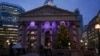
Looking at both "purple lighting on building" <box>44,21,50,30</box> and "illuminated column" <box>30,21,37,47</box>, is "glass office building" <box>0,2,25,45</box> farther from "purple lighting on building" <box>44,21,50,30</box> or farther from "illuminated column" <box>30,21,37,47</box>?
"purple lighting on building" <box>44,21,50,30</box>

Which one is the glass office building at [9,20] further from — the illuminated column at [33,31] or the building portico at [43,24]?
the illuminated column at [33,31]

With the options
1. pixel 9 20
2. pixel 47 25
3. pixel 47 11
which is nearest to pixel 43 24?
pixel 47 25

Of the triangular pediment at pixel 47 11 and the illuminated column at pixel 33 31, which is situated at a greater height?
the triangular pediment at pixel 47 11

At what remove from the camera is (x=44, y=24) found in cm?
6706

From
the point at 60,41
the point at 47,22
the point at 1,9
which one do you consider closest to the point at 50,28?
the point at 47,22

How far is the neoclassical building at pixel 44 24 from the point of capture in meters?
65.8

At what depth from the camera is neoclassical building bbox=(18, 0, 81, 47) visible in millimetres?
65812

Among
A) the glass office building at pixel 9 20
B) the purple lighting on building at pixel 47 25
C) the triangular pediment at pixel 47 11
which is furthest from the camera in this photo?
the glass office building at pixel 9 20

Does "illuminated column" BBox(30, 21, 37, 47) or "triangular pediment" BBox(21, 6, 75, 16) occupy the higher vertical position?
"triangular pediment" BBox(21, 6, 75, 16)

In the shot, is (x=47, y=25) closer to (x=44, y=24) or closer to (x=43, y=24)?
(x=44, y=24)

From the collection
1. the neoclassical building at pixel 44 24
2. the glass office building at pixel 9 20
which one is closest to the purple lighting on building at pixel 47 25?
the neoclassical building at pixel 44 24

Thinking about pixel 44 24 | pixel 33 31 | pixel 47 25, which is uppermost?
pixel 44 24

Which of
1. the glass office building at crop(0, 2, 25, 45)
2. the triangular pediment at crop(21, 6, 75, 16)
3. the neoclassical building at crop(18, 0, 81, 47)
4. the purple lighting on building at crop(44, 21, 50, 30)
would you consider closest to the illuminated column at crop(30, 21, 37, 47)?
the neoclassical building at crop(18, 0, 81, 47)

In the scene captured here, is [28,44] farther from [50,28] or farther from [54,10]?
[54,10]
